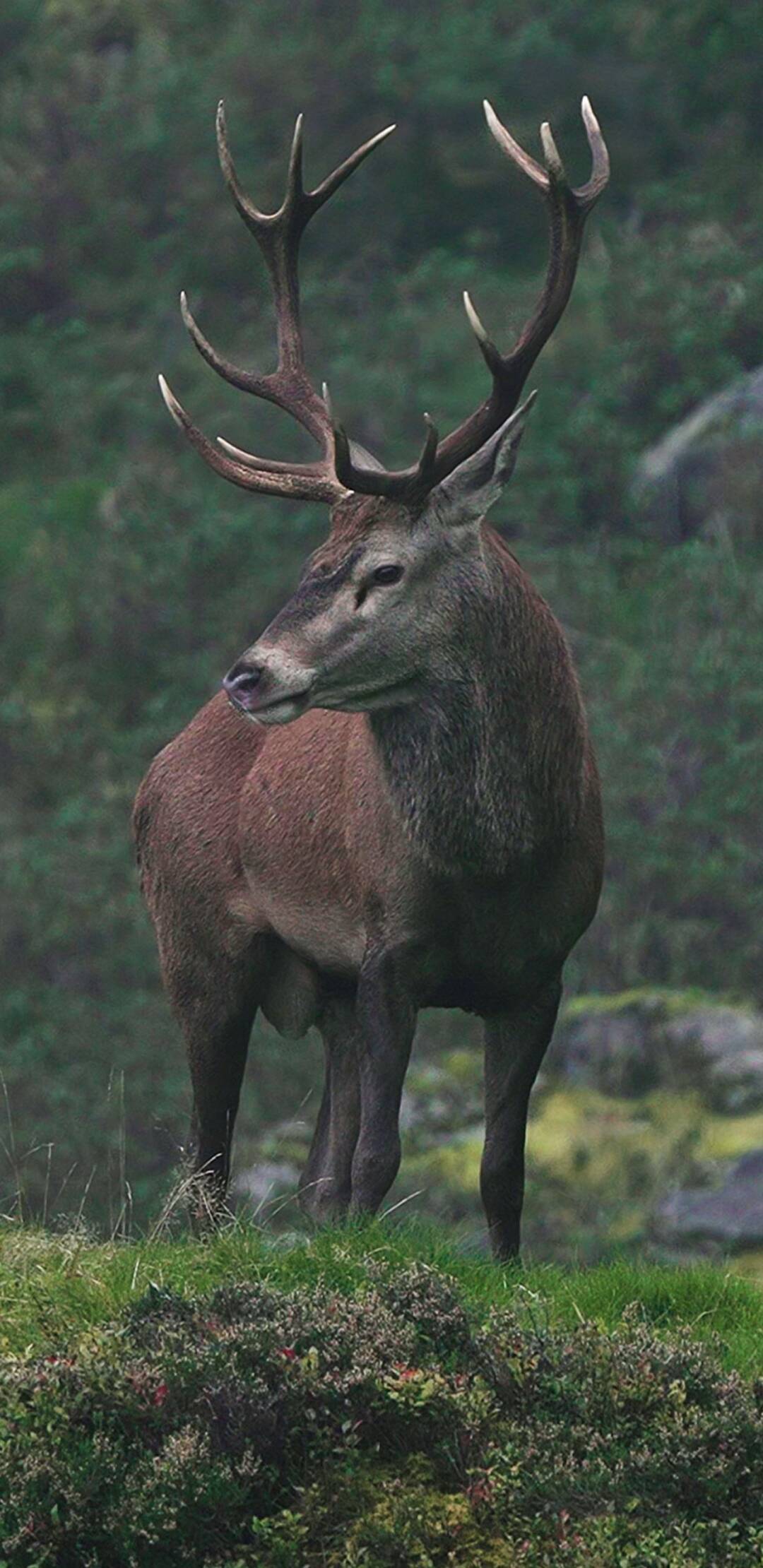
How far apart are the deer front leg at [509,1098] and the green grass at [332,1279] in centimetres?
55

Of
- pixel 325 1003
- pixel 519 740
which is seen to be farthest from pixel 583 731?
pixel 325 1003

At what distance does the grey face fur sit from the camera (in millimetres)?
7754

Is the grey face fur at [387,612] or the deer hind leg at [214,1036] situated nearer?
the grey face fur at [387,612]

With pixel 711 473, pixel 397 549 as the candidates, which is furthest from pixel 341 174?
pixel 711 473

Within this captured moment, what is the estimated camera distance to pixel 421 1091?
32594mm

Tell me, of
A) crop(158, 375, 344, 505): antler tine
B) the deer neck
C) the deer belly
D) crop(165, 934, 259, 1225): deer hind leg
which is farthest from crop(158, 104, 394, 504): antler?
crop(165, 934, 259, 1225): deer hind leg

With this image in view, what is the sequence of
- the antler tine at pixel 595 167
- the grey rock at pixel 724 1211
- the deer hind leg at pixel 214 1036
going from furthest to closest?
the grey rock at pixel 724 1211 < the deer hind leg at pixel 214 1036 < the antler tine at pixel 595 167

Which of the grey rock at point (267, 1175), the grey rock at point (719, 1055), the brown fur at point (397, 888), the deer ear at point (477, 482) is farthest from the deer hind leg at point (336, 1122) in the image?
the grey rock at point (719, 1055)

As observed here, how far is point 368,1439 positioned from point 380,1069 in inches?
86.1

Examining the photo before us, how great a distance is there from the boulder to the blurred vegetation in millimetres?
648

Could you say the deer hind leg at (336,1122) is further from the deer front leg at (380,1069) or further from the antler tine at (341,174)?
the antler tine at (341,174)

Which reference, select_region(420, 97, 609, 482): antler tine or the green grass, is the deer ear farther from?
the green grass

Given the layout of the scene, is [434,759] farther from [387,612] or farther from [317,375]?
[317,375]

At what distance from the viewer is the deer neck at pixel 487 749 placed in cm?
787
